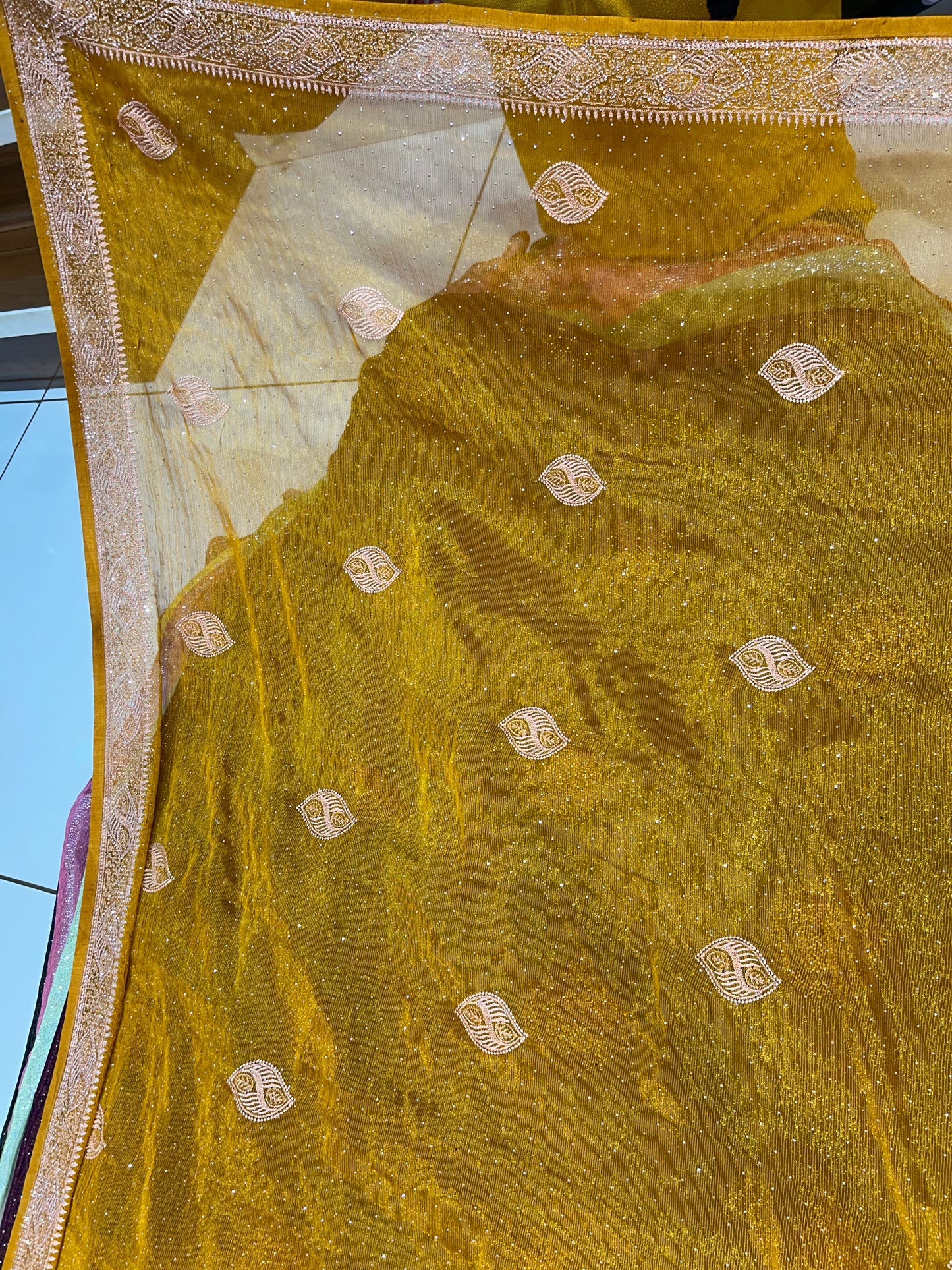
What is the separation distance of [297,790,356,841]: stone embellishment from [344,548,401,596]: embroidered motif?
1.04ft

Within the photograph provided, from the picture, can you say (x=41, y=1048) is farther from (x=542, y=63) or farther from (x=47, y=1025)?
(x=542, y=63)

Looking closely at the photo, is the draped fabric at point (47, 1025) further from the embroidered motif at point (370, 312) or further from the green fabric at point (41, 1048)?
the embroidered motif at point (370, 312)

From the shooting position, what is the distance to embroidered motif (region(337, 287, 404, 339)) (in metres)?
1.11

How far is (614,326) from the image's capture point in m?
1.05

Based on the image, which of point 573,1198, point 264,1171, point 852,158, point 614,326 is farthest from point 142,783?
point 852,158

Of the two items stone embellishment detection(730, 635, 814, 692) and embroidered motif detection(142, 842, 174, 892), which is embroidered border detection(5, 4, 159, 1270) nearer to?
embroidered motif detection(142, 842, 174, 892)

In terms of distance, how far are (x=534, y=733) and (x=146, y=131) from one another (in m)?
1.00

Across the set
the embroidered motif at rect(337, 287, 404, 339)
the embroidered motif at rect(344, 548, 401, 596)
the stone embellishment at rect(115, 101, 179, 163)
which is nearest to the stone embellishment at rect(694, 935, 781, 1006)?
the embroidered motif at rect(344, 548, 401, 596)

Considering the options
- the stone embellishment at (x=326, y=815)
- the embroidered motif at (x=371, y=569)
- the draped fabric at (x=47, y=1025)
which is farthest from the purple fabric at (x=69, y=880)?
the embroidered motif at (x=371, y=569)

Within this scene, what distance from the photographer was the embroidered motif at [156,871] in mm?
1173

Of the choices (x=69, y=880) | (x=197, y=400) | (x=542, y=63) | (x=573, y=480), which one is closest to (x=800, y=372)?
(x=573, y=480)

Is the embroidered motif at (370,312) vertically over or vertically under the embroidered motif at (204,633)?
over

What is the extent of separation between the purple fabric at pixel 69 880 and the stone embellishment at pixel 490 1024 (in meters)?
0.87

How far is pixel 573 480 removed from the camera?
3.57 ft
